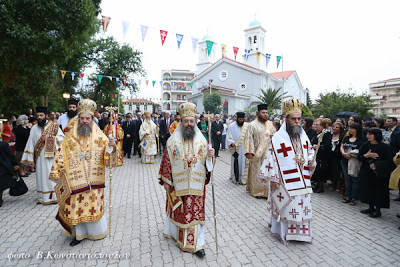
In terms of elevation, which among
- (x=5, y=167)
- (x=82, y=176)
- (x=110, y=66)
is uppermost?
(x=110, y=66)

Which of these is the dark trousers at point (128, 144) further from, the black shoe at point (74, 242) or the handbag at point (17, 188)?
the black shoe at point (74, 242)

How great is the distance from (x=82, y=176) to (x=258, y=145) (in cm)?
410

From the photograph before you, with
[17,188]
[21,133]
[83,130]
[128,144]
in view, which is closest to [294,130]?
[83,130]

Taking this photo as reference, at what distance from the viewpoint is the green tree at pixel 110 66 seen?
29.5 meters

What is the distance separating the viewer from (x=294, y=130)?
151 inches

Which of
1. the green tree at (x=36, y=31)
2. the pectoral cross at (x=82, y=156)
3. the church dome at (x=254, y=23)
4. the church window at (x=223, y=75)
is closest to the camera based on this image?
the pectoral cross at (x=82, y=156)

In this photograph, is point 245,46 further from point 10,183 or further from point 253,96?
point 10,183

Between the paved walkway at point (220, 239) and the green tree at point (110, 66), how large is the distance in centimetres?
2462

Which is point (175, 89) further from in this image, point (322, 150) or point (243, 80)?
point (322, 150)

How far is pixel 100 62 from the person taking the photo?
30031mm

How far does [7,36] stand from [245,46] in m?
51.2

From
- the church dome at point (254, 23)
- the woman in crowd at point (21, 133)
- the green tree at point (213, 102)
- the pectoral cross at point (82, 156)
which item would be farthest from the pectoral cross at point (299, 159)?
the church dome at point (254, 23)

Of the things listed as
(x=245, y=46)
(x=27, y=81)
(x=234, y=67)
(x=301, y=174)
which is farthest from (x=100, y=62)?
(x=245, y=46)

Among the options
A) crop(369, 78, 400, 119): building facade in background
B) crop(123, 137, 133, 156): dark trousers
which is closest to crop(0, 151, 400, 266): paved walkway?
crop(123, 137, 133, 156): dark trousers
